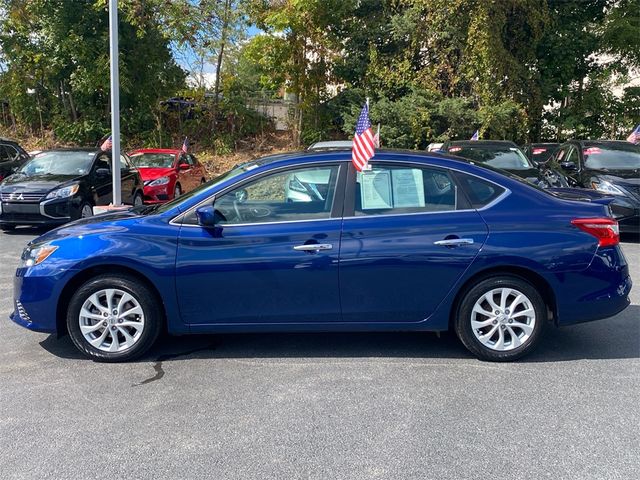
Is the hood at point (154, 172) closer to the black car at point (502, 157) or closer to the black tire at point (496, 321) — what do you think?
the black car at point (502, 157)

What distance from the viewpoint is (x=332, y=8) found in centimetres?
2069

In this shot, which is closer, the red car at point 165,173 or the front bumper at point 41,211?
the front bumper at point 41,211

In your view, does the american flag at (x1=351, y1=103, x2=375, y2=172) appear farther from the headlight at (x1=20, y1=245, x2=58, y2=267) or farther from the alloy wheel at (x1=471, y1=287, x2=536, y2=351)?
the headlight at (x1=20, y1=245, x2=58, y2=267)

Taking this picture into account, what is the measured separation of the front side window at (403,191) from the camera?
4.64 meters

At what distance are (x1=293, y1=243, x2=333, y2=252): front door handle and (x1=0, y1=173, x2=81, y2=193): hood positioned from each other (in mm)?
7286

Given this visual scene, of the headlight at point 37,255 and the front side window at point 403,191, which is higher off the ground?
the front side window at point 403,191

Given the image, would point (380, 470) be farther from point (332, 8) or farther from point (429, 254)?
point (332, 8)

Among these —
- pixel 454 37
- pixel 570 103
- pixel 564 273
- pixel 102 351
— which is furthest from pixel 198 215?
pixel 570 103

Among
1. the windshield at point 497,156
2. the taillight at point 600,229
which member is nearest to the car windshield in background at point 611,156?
the windshield at point 497,156

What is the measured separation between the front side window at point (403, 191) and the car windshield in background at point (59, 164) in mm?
7940

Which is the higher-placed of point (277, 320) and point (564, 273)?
point (564, 273)

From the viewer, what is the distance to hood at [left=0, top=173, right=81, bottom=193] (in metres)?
10.2

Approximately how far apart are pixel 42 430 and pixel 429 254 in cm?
286

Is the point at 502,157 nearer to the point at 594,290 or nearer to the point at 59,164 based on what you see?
the point at 594,290
